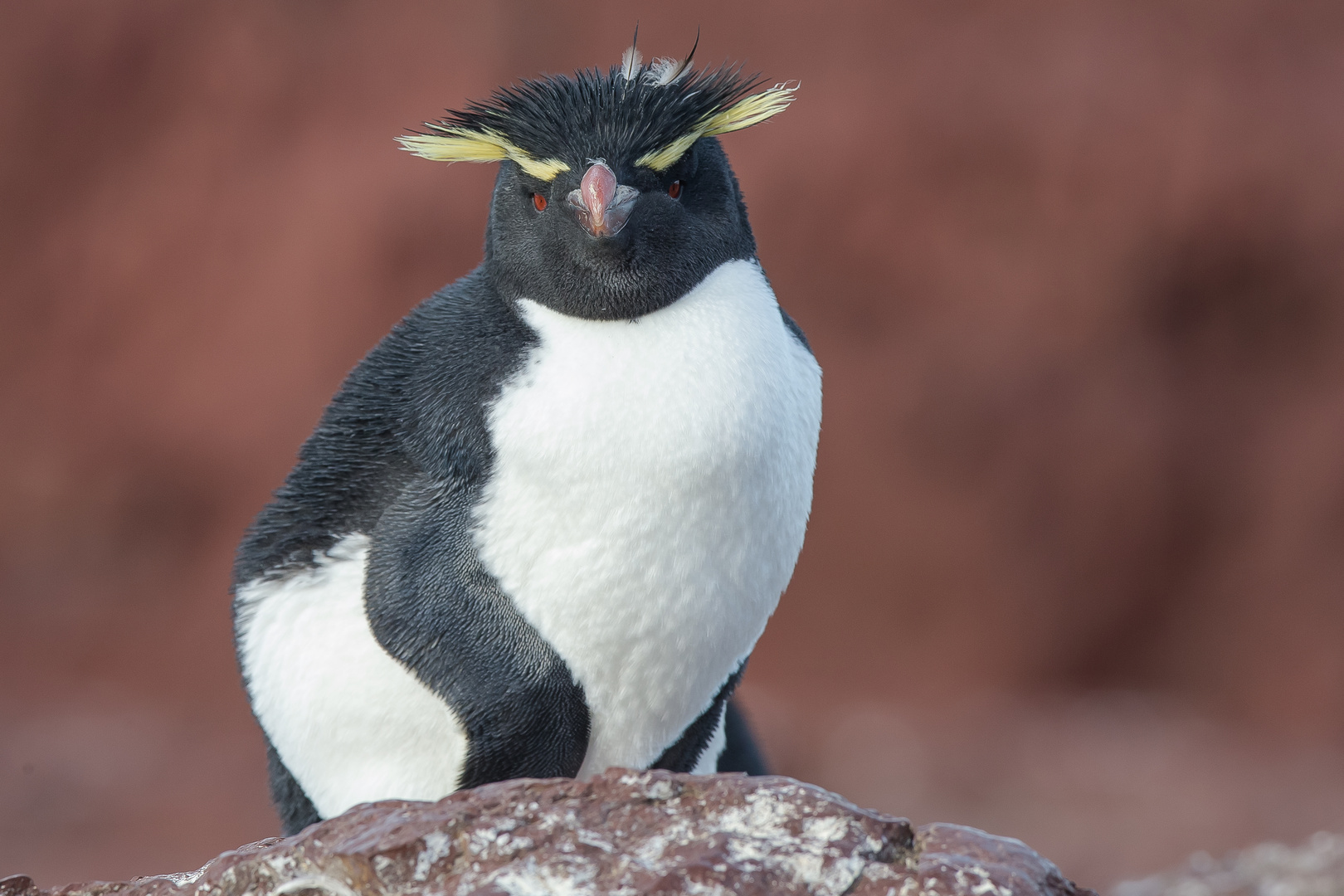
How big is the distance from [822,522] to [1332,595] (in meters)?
1.93

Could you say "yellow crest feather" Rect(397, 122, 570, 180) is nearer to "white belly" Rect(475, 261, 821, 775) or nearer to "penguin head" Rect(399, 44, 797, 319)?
"penguin head" Rect(399, 44, 797, 319)

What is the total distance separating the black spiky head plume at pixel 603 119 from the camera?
5.49 feet

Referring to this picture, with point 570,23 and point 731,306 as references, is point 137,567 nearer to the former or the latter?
point 570,23

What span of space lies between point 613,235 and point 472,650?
0.55m

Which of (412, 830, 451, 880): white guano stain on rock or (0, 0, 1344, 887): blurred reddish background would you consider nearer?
(412, 830, 451, 880): white guano stain on rock

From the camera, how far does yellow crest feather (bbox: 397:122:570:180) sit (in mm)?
1726

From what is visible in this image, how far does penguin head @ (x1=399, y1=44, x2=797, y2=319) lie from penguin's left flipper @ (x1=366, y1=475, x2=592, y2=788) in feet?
1.02

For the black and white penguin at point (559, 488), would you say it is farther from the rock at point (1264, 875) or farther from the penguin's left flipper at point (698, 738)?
the rock at point (1264, 875)

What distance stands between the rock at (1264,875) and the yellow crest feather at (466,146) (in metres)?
1.76

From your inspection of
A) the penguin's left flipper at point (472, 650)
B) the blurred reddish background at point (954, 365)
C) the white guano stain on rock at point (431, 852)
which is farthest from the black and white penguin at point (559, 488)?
the blurred reddish background at point (954, 365)

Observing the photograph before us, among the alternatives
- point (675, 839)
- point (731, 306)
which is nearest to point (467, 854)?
point (675, 839)

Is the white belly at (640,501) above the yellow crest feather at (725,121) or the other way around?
the other way around

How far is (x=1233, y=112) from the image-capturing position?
4.96 metres

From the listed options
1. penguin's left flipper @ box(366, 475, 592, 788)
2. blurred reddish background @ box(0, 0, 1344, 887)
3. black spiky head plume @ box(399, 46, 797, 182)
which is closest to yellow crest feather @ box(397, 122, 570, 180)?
black spiky head plume @ box(399, 46, 797, 182)
